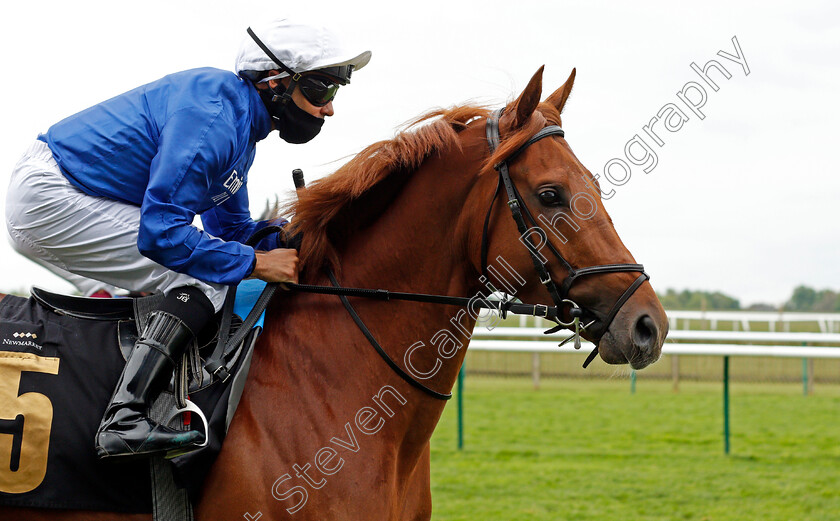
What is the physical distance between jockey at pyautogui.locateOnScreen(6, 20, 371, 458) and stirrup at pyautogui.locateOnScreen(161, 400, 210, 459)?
23 millimetres

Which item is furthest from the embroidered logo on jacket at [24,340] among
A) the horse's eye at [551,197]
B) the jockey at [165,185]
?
the horse's eye at [551,197]

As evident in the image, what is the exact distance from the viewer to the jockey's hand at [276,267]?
2537mm

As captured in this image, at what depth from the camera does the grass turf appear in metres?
6.18

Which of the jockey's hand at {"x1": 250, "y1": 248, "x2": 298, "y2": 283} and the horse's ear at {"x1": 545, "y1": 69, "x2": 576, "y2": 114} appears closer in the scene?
the jockey's hand at {"x1": 250, "y1": 248, "x2": 298, "y2": 283}

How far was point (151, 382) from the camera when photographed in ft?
7.56

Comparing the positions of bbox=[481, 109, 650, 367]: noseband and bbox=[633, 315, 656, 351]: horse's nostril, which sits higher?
bbox=[481, 109, 650, 367]: noseband

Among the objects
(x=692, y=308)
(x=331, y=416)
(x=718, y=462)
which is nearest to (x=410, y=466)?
(x=331, y=416)

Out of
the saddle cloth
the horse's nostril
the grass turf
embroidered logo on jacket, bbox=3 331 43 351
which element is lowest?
the grass turf

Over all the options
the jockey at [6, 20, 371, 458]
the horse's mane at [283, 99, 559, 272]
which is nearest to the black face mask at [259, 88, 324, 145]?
the jockey at [6, 20, 371, 458]

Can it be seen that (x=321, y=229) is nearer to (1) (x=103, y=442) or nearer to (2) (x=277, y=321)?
(2) (x=277, y=321)

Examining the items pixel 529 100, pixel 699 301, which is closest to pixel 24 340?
pixel 529 100

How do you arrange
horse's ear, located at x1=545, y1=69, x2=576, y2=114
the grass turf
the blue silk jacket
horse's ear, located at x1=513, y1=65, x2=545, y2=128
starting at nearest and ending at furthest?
1. the blue silk jacket
2. horse's ear, located at x1=513, y1=65, x2=545, y2=128
3. horse's ear, located at x1=545, y1=69, x2=576, y2=114
4. the grass turf

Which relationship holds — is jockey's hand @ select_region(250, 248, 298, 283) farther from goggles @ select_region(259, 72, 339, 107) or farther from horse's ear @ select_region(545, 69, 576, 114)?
horse's ear @ select_region(545, 69, 576, 114)

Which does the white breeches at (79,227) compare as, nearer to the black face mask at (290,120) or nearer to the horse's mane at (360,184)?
the horse's mane at (360,184)
